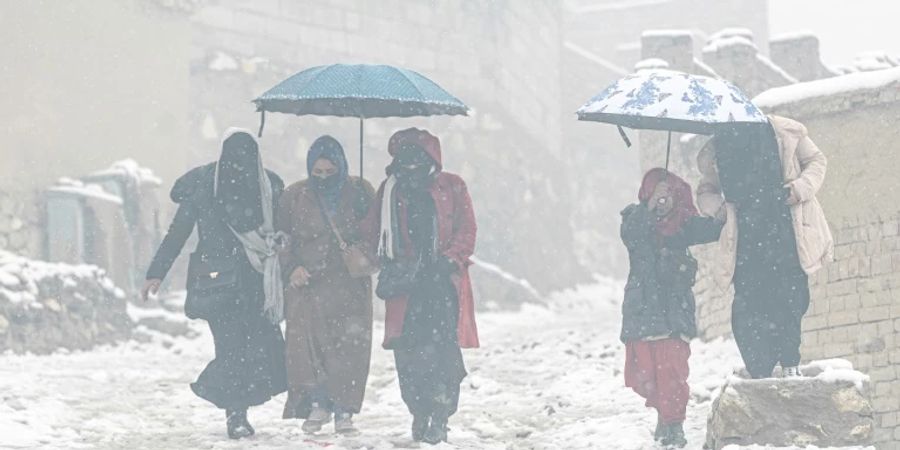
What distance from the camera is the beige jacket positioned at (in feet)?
29.0

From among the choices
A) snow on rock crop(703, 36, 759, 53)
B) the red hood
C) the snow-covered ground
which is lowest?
the snow-covered ground

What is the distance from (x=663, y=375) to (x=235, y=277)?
2425mm

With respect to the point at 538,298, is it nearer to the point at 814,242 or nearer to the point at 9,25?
the point at 9,25

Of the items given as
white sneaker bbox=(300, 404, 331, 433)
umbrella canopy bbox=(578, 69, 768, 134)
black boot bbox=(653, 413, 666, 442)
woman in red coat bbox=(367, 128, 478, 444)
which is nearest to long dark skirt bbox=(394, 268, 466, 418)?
woman in red coat bbox=(367, 128, 478, 444)

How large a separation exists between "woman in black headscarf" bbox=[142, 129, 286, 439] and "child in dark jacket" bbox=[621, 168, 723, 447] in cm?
200

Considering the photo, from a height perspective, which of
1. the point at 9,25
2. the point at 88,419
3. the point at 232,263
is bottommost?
the point at 88,419

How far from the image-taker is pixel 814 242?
348 inches

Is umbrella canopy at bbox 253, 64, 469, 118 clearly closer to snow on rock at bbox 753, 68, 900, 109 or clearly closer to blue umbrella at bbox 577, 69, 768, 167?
blue umbrella at bbox 577, 69, 768, 167

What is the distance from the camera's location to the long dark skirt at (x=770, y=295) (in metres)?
8.82

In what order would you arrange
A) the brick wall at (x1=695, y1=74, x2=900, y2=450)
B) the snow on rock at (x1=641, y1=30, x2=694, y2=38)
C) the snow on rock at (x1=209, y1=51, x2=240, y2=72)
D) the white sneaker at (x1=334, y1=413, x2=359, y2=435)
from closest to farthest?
the white sneaker at (x1=334, y1=413, x2=359, y2=435), the brick wall at (x1=695, y1=74, x2=900, y2=450), the snow on rock at (x1=641, y1=30, x2=694, y2=38), the snow on rock at (x1=209, y1=51, x2=240, y2=72)

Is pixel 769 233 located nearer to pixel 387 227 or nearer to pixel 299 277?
pixel 387 227

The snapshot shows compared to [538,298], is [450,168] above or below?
above

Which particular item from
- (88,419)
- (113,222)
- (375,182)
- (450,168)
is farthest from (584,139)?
(88,419)

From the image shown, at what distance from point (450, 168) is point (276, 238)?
13.6 m
